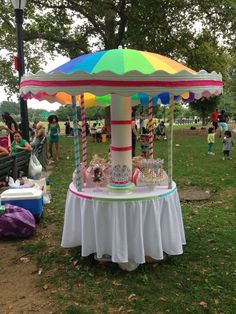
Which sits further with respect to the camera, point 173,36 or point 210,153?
point 173,36

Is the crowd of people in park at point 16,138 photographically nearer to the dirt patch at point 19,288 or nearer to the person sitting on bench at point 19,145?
the person sitting on bench at point 19,145

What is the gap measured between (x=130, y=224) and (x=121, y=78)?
1.80m

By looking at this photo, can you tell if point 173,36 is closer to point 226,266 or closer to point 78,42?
point 78,42

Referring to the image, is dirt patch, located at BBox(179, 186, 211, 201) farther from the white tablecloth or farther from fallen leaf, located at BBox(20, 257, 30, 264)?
fallen leaf, located at BBox(20, 257, 30, 264)

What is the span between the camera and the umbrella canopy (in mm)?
3875

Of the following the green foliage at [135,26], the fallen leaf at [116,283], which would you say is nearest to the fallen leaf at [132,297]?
the fallen leaf at [116,283]

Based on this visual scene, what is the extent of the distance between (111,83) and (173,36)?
2006 centimetres

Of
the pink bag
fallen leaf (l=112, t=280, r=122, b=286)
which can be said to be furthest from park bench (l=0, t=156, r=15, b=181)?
fallen leaf (l=112, t=280, r=122, b=286)

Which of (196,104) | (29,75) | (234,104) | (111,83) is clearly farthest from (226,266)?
(234,104)

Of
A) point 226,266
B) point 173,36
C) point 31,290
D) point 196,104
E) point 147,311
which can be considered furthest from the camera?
point 196,104

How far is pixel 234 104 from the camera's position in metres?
64.0

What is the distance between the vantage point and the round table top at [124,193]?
4.45 m

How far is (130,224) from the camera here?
448 centimetres

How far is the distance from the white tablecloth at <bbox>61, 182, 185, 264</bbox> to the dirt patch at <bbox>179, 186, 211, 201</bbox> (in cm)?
323
